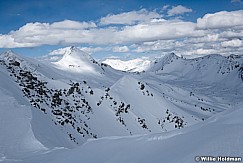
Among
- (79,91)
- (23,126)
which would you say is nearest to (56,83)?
(79,91)

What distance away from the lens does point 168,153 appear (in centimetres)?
1752

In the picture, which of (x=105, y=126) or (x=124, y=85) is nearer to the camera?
(x=105, y=126)

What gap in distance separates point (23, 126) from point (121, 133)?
61063 mm

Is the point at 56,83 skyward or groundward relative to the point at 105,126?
skyward

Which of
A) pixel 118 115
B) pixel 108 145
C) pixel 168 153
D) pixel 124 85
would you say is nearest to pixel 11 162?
pixel 108 145

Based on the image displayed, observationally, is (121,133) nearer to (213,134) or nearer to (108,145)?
(108,145)

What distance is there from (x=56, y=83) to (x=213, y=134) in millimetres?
104333

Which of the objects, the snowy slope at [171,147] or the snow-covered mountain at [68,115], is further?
the snow-covered mountain at [68,115]

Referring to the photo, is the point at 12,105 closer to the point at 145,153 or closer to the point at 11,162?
the point at 11,162

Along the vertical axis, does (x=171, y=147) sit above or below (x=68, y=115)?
above

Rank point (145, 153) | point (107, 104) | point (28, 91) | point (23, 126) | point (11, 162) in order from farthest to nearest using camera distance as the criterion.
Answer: point (107, 104) < point (28, 91) < point (23, 126) < point (11, 162) < point (145, 153)

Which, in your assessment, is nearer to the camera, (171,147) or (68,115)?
(171,147)

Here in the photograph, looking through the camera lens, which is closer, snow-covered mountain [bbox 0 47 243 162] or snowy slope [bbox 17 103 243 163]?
snowy slope [bbox 17 103 243 163]

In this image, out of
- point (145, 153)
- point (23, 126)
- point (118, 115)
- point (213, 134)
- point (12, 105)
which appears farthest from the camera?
point (118, 115)
